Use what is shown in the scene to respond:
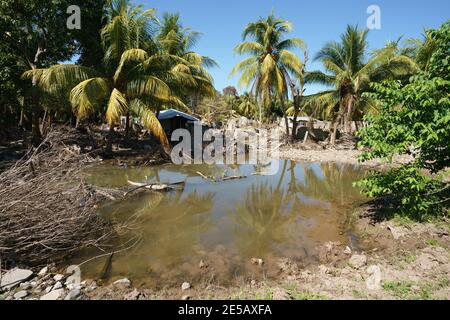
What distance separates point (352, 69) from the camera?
17672mm

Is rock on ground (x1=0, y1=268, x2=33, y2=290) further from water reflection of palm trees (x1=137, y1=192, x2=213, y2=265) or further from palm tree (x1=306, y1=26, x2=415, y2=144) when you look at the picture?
palm tree (x1=306, y1=26, x2=415, y2=144)

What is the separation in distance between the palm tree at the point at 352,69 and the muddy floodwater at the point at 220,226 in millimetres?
8473

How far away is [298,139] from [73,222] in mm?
19493

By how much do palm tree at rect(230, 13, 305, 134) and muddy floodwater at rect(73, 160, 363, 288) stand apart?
9.07 meters

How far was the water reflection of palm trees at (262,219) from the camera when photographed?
5.68m

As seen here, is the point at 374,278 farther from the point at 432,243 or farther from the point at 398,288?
the point at 432,243

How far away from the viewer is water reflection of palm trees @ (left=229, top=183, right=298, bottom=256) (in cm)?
568

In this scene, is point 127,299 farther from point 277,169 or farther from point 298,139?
point 298,139

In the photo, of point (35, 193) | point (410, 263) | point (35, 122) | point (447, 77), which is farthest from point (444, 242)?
point (35, 122)

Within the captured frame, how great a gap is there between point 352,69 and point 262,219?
14482 mm

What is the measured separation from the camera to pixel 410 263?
4332mm

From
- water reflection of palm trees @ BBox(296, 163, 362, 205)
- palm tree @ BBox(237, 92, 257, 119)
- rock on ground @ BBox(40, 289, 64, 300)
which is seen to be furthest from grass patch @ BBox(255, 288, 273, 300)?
palm tree @ BBox(237, 92, 257, 119)

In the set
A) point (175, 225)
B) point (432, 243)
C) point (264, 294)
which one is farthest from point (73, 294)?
point (432, 243)
